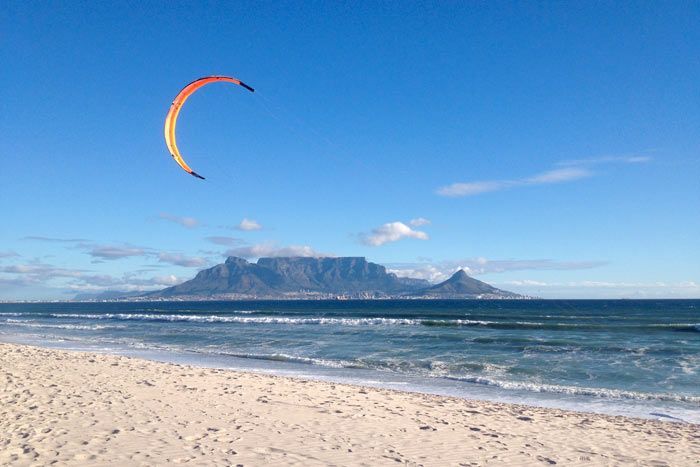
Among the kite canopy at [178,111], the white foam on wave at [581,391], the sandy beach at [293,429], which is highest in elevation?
the kite canopy at [178,111]

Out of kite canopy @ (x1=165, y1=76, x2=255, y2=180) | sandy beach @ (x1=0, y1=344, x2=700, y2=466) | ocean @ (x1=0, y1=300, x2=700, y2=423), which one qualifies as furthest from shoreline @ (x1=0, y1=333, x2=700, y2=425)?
kite canopy @ (x1=165, y1=76, x2=255, y2=180)

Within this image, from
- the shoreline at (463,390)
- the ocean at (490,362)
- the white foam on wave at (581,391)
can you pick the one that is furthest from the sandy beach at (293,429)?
the white foam on wave at (581,391)

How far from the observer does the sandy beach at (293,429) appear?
633 cm

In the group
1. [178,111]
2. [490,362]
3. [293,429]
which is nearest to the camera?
[293,429]

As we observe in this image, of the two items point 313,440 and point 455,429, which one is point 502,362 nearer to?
point 455,429

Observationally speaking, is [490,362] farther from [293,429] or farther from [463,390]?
[293,429]

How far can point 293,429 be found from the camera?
7.76 meters

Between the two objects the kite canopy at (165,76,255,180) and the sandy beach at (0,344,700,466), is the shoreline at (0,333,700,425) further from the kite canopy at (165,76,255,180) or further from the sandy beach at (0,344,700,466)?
the kite canopy at (165,76,255,180)

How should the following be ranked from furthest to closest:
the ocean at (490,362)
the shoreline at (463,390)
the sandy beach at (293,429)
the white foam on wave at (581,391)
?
the ocean at (490,362), the white foam on wave at (581,391), the shoreline at (463,390), the sandy beach at (293,429)

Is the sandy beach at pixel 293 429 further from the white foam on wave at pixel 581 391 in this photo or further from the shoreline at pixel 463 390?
the white foam on wave at pixel 581 391

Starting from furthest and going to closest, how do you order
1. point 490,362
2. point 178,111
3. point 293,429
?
point 490,362 < point 178,111 < point 293,429

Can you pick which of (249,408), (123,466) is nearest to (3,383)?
(249,408)

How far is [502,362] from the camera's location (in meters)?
17.6

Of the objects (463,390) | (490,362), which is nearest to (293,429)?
(463,390)
